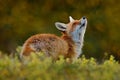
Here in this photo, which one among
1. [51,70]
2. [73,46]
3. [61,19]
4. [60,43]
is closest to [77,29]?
[73,46]

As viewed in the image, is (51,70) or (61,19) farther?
(61,19)

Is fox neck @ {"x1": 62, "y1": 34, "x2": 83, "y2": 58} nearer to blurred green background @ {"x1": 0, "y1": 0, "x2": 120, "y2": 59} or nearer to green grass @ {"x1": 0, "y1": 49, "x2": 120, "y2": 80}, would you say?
green grass @ {"x1": 0, "y1": 49, "x2": 120, "y2": 80}

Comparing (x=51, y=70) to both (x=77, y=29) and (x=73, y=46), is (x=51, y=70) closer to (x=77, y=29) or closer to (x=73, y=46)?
(x=73, y=46)

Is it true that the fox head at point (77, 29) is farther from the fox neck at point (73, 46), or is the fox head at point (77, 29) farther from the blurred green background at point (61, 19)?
the blurred green background at point (61, 19)

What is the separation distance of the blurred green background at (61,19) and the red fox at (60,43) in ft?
36.7

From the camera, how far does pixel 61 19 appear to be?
2655 cm

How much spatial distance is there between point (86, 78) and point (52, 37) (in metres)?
2.88

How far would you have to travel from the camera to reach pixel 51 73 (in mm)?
10422

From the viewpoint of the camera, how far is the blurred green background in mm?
26281

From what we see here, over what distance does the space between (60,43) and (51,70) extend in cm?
298

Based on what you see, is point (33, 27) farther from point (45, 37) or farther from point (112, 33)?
point (45, 37)

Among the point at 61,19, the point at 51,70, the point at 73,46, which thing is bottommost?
the point at 51,70

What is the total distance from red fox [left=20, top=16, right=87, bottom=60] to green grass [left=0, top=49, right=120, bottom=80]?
1.74 meters

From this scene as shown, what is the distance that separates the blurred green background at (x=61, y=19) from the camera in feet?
86.2
